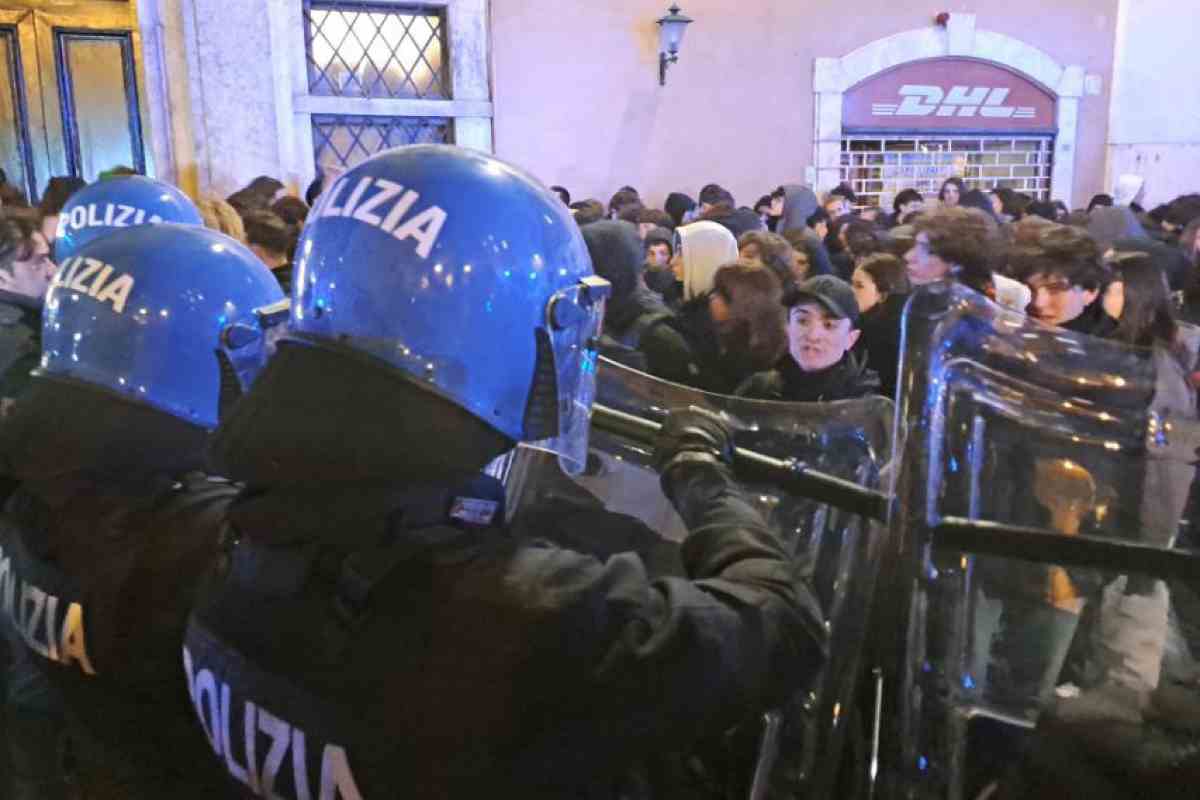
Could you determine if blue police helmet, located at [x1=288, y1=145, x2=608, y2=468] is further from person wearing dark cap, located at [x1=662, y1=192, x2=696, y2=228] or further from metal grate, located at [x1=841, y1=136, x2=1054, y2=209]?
metal grate, located at [x1=841, y1=136, x2=1054, y2=209]

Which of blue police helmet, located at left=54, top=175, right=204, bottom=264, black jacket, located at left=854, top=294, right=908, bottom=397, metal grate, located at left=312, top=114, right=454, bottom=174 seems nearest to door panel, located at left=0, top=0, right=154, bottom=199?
metal grate, located at left=312, top=114, right=454, bottom=174

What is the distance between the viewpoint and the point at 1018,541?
1.25 metres

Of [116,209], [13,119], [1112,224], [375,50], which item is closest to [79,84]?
[13,119]

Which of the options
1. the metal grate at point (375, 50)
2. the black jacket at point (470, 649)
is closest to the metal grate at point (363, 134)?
the metal grate at point (375, 50)

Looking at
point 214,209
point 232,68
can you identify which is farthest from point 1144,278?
point 232,68

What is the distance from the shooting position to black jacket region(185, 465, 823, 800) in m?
0.95

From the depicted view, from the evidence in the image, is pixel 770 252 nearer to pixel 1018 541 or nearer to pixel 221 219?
pixel 221 219

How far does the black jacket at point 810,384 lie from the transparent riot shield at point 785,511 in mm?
993

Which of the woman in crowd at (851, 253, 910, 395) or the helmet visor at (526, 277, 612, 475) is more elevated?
the helmet visor at (526, 277, 612, 475)

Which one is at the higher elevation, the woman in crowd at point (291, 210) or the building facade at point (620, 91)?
the building facade at point (620, 91)

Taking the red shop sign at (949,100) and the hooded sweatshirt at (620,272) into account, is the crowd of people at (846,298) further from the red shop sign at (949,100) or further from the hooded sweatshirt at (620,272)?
the red shop sign at (949,100)

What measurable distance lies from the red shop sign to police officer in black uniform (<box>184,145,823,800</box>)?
9802 mm

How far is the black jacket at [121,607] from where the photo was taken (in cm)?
136

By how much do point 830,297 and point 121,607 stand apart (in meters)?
1.99
